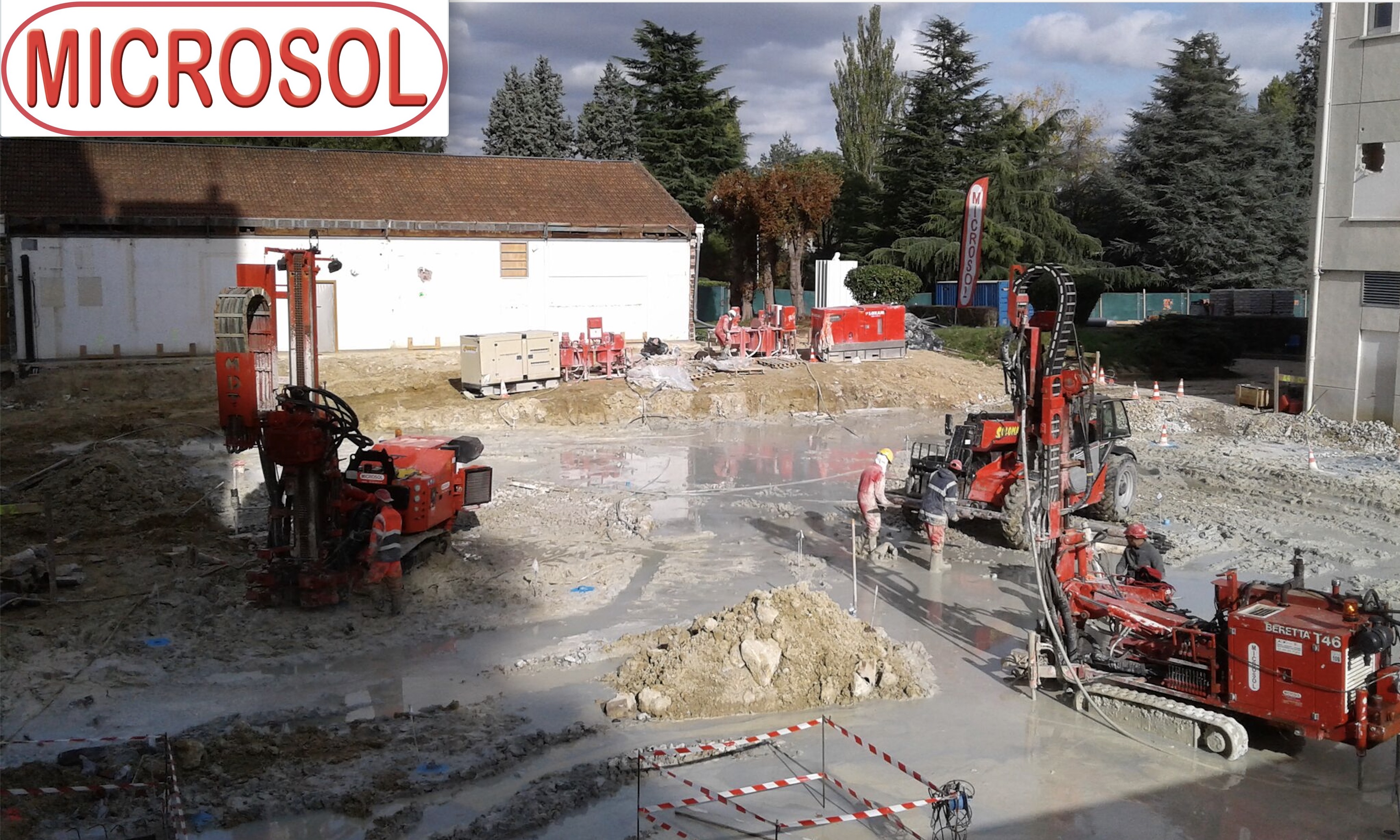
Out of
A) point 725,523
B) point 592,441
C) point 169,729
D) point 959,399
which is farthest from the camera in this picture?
point 959,399

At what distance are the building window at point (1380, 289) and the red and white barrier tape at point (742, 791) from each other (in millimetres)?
21055

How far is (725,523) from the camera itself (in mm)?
17375

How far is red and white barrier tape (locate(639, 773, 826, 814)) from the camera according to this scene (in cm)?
814

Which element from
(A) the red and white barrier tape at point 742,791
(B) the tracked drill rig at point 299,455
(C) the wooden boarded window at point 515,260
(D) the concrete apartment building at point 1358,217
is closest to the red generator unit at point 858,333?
(C) the wooden boarded window at point 515,260

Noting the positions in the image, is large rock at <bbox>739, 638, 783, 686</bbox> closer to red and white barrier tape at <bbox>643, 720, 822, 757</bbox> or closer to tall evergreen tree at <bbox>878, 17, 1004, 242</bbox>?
red and white barrier tape at <bbox>643, 720, 822, 757</bbox>

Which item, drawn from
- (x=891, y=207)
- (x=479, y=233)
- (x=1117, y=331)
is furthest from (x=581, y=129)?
(x=1117, y=331)

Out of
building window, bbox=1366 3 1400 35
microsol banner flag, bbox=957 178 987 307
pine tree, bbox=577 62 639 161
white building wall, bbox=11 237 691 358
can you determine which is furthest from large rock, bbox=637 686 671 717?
pine tree, bbox=577 62 639 161

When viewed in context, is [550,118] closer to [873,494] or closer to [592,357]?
[592,357]

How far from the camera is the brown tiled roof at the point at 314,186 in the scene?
30.8 meters

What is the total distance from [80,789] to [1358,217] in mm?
25671

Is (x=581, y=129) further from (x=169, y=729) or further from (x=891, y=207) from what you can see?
(x=169, y=729)

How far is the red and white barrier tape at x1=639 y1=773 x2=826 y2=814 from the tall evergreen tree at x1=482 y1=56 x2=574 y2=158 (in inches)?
2117

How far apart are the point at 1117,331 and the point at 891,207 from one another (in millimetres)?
15832

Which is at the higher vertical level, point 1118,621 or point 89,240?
point 89,240
